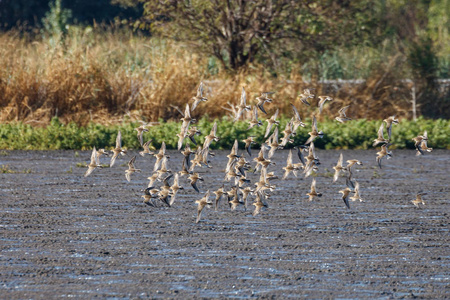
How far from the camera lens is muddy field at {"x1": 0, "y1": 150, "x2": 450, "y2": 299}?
5.94m

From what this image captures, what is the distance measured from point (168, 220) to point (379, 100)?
1262 cm

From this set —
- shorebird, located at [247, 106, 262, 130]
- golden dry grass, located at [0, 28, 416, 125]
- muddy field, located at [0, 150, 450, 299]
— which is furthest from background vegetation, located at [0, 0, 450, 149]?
shorebird, located at [247, 106, 262, 130]

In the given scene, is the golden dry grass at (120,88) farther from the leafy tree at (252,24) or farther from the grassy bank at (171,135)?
the leafy tree at (252,24)

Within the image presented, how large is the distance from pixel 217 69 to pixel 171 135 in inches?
254

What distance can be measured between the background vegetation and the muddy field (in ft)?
20.0

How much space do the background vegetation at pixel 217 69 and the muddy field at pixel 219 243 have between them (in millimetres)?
6086

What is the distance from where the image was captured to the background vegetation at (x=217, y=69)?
19.0 meters

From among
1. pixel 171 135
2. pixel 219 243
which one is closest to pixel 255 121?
pixel 219 243

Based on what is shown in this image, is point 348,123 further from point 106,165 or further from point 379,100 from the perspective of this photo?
point 106,165

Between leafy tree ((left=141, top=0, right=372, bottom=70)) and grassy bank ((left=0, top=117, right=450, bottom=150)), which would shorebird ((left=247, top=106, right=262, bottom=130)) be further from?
leafy tree ((left=141, top=0, right=372, bottom=70))

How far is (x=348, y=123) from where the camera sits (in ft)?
59.7

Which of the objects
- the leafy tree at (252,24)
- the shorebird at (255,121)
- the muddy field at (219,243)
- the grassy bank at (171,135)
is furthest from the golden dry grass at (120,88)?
the shorebird at (255,121)

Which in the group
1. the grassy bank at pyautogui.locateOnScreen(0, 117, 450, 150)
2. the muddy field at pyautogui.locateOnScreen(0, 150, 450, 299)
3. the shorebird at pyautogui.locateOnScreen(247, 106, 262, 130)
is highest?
the shorebird at pyautogui.locateOnScreen(247, 106, 262, 130)

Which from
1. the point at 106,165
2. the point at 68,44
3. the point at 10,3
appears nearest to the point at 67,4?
the point at 10,3
